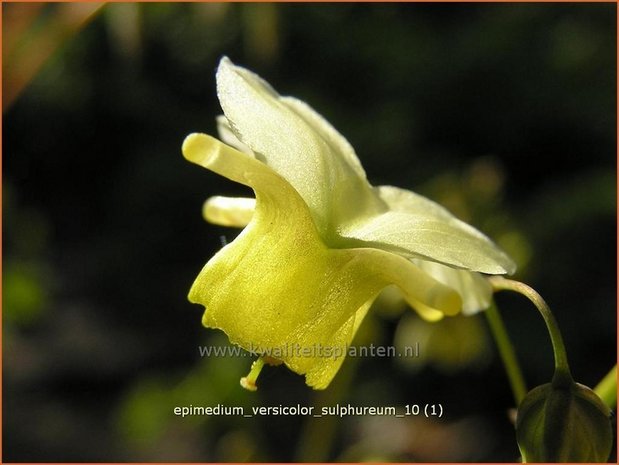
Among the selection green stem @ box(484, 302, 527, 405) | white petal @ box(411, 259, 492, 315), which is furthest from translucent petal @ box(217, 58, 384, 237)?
green stem @ box(484, 302, 527, 405)

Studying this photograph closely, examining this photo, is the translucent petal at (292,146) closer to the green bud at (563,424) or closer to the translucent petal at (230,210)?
the translucent petal at (230,210)

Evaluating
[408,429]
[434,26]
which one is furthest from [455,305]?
[434,26]

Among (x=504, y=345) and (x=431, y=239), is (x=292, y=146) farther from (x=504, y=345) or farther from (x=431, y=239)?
(x=504, y=345)

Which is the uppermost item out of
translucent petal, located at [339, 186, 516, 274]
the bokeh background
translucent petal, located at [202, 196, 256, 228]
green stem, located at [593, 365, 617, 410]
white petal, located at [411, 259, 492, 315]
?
translucent petal, located at [202, 196, 256, 228]

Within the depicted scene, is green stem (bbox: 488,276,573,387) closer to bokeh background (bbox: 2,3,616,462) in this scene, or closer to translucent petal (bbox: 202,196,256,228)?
translucent petal (bbox: 202,196,256,228)

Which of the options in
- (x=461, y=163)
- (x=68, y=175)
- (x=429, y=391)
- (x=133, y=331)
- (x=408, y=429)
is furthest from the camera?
(x=68, y=175)

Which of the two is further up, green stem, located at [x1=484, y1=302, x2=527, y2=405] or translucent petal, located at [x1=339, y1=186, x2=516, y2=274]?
translucent petal, located at [x1=339, y1=186, x2=516, y2=274]

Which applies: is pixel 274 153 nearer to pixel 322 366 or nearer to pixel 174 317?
pixel 322 366
